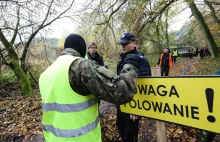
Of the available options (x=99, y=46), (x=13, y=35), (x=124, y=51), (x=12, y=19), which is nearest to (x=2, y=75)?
(x=13, y=35)

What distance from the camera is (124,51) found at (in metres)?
3.32

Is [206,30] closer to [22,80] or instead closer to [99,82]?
[22,80]

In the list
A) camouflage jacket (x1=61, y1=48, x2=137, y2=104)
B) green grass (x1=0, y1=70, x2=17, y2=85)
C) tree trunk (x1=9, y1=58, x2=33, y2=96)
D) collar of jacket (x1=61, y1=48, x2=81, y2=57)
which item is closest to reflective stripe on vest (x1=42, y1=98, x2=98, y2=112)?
camouflage jacket (x1=61, y1=48, x2=137, y2=104)

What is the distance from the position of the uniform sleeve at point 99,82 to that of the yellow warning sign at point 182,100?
29.5 inches

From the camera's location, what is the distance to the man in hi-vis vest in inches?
72.0

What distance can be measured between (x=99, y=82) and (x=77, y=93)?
0.23 m

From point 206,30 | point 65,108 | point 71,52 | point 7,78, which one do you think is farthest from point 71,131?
point 206,30

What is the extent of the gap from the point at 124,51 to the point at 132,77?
144cm

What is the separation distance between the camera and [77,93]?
1871 mm

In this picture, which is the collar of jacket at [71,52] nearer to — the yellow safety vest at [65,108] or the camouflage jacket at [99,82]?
the yellow safety vest at [65,108]

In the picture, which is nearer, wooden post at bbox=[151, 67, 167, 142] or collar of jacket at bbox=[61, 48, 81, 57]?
collar of jacket at bbox=[61, 48, 81, 57]

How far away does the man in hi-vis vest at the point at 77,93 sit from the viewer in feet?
6.00

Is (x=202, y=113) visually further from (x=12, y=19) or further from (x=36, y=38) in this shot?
(x=36, y=38)

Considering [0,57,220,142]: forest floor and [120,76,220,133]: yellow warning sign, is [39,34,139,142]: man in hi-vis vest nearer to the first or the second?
[120,76,220,133]: yellow warning sign
